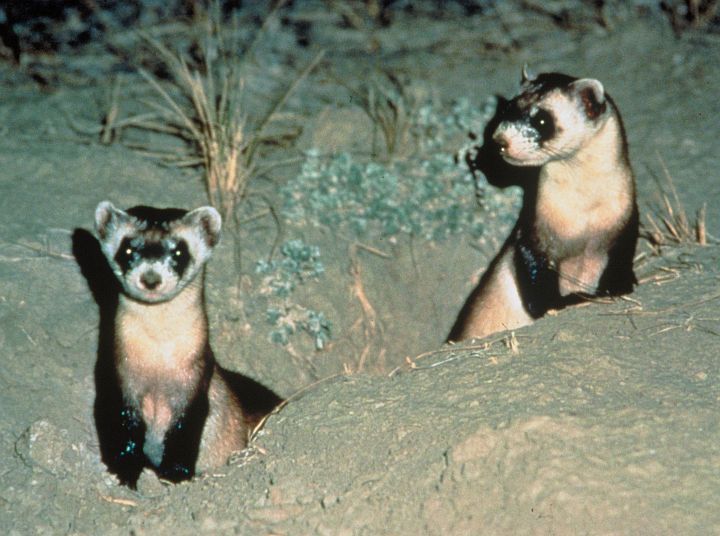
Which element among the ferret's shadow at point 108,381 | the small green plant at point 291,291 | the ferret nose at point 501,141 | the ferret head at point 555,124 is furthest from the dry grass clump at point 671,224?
the ferret's shadow at point 108,381

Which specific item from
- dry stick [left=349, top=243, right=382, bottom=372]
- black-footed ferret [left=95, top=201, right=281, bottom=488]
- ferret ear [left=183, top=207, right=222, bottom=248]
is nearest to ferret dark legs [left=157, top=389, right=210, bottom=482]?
black-footed ferret [left=95, top=201, right=281, bottom=488]

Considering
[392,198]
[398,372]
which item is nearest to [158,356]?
[398,372]

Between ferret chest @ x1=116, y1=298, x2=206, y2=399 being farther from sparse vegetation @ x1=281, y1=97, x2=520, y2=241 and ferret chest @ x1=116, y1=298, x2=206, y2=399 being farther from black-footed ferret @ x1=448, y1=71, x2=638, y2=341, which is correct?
black-footed ferret @ x1=448, y1=71, x2=638, y2=341

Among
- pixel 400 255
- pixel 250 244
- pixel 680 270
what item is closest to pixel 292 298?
pixel 250 244

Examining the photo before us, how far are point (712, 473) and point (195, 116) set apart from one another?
13.7 feet

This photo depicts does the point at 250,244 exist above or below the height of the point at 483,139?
below

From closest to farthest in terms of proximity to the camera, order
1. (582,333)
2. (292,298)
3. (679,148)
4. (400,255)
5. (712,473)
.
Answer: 1. (712,473)
2. (582,333)
3. (292,298)
4. (400,255)
5. (679,148)

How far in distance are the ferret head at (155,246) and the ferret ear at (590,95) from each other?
1.80 m

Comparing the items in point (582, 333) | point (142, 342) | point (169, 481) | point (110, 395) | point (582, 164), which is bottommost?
point (169, 481)

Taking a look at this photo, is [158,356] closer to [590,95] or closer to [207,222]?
[207,222]

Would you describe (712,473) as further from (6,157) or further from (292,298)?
(6,157)

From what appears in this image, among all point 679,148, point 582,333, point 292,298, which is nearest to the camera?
point 582,333

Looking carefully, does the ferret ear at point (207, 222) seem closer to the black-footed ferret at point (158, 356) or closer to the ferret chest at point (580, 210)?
the black-footed ferret at point (158, 356)

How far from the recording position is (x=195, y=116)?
5.89m
